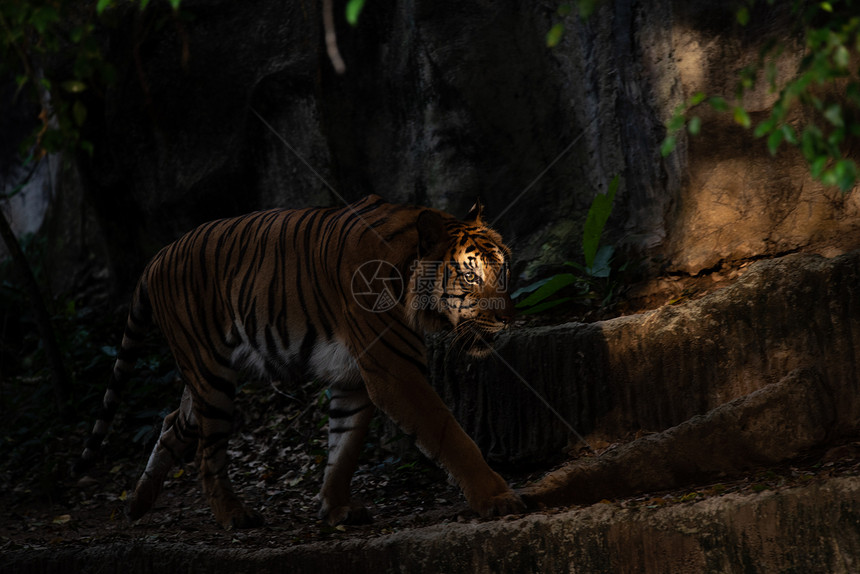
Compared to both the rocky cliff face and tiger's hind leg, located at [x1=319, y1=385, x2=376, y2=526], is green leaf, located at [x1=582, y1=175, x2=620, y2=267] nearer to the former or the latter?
the rocky cliff face

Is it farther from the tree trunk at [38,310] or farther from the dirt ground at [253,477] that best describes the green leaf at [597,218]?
the tree trunk at [38,310]

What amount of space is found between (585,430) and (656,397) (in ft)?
1.53

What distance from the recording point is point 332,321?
464 cm

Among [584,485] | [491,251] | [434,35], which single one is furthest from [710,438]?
[434,35]

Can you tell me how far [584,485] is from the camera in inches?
150

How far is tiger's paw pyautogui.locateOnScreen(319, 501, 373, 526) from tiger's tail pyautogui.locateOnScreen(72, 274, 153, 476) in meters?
1.81

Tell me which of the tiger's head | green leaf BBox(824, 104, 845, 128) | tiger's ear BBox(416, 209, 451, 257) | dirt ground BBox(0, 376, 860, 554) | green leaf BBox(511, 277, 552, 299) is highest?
green leaf BBox(824, 104, 845, 128)

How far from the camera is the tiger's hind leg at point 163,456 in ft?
17.0

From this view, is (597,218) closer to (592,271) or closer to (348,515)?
(592,271)

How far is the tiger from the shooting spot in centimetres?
416

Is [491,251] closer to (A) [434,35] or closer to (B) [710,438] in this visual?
(B) [710,438]

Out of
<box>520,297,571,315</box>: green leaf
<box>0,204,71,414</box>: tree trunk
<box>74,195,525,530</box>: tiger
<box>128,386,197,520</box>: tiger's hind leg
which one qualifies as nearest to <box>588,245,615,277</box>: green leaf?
<box>520,297,571,315</box>: green leaf

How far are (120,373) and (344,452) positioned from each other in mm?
1735

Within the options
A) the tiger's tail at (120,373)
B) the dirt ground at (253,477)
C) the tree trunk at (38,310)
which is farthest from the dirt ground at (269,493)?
the tree trunk at (38,310)
